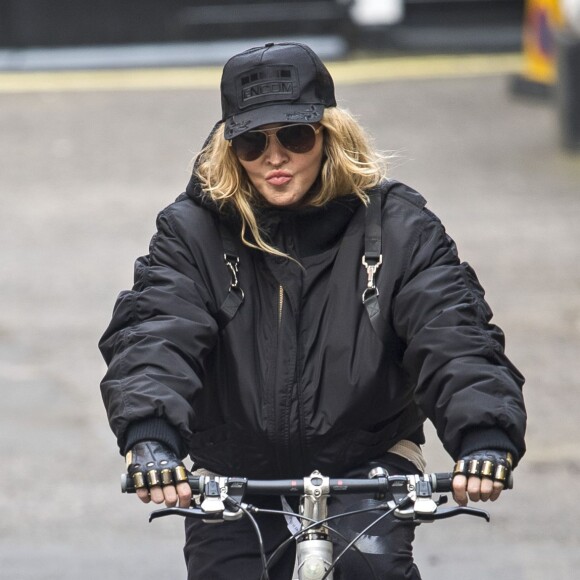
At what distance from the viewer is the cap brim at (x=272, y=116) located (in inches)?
141

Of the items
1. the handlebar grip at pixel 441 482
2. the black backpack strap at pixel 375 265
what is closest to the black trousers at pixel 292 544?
the handlebar grip at pixel 441 482

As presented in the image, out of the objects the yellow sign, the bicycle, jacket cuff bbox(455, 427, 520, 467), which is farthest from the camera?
the yellow sign

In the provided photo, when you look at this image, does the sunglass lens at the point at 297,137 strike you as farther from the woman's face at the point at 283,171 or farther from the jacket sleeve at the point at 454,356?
the jacket sleeve at the point at 454,356

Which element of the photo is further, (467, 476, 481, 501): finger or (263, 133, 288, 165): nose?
(263, 133, 288, 165): nose

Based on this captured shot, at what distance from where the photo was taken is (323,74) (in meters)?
3.71

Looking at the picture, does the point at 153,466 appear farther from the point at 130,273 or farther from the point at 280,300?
the point at 130,273

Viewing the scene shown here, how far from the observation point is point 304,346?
365 centimetres

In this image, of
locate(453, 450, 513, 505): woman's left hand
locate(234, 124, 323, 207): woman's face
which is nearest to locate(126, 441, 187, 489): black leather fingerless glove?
locate(453, 450, 513, 505): woman's left hand

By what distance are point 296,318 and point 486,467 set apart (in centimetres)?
69

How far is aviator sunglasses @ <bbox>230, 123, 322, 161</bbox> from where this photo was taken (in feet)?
11.9

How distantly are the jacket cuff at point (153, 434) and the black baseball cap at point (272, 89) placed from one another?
763 mm

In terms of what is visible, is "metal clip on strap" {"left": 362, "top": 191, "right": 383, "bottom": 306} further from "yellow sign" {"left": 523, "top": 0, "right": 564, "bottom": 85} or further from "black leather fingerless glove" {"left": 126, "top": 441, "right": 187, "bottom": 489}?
"yellow sign" {"left": 523, "top": 0, "right": 564, "bottom": 85}

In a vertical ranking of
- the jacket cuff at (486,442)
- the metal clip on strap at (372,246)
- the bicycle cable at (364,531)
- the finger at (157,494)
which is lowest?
the bicycle cable at (364,531)

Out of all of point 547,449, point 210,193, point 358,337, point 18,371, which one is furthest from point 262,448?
point 18,371
